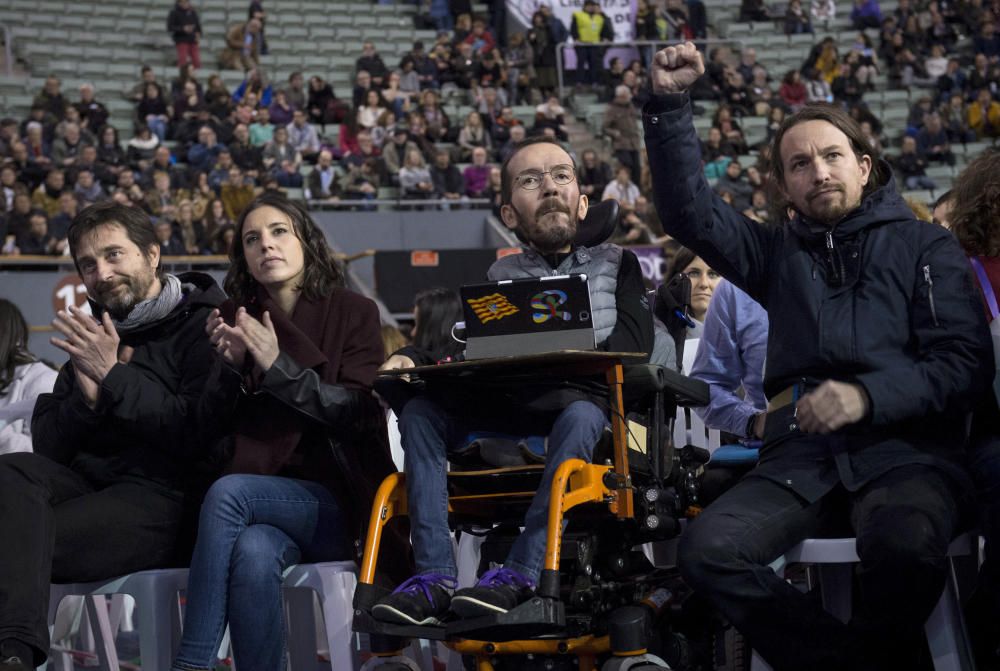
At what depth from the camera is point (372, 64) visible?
57.4 feet

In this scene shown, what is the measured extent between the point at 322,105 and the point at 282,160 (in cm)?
214

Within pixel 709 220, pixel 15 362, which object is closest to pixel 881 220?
pixel 709 220

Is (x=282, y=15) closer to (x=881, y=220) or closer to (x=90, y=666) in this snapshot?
(x=90, y=666)

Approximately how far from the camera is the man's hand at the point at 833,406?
266cm

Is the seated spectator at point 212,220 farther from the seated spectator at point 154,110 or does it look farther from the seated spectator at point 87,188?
the seated spectator at point 154,110

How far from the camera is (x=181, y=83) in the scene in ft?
51.9

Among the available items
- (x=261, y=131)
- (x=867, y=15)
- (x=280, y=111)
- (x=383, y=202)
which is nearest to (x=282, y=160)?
(x=261, y=131)

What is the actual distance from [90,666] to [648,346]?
9.58ft

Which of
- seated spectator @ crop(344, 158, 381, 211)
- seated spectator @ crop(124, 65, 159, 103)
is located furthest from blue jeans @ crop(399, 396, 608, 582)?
seated spectator @ crop(124, 65, 159, 103)

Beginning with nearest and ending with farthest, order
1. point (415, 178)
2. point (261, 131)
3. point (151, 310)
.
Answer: point (151, 310) < point (415, 178) < point (261, 131)

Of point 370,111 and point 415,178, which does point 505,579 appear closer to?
point 415,178

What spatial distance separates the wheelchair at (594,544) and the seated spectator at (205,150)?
11772mm

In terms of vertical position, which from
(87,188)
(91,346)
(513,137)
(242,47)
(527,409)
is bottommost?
(527,409)

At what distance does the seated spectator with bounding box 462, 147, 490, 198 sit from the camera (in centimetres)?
1459
